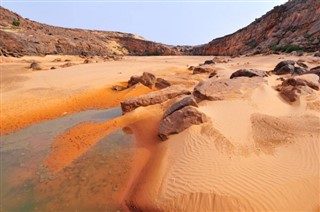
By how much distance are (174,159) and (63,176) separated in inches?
98.2

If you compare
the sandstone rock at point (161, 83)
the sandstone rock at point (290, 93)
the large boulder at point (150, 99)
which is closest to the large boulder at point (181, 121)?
the large boulder at point (150, 99)

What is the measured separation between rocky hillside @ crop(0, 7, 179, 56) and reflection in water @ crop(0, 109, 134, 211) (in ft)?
82.8

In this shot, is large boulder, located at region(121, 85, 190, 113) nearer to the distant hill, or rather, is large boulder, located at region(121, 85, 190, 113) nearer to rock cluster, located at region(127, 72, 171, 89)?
rock cluster, located at region(127, 72, 171, 89)

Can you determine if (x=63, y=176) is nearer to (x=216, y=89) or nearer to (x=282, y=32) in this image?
(x=216, y=89)

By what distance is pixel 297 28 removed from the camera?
31.5m

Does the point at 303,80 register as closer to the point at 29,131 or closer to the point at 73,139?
the point at 73,139

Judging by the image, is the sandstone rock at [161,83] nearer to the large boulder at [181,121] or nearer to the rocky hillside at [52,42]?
the large boulder at [181,121]

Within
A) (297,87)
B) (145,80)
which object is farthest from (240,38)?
(297,87)

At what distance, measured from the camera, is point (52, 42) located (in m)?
34.5

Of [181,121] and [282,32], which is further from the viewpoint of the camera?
[282,32]

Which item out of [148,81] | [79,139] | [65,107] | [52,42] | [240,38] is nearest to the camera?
[79,139]

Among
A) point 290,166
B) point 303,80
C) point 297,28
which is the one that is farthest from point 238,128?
point 297,28

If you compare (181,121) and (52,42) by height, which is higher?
(181,121)

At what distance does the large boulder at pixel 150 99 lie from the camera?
909cm
